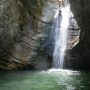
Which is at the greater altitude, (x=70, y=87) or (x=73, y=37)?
(x=73, y=37)

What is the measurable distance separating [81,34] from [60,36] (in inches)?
57.2

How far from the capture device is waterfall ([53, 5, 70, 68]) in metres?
20.1

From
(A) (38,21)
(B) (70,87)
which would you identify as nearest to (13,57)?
(A) (38,21)

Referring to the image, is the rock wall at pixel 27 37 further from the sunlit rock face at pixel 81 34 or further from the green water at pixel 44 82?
the green water at pixel 44 82

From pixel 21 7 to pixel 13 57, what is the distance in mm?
3148

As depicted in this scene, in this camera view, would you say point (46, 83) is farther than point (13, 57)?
No

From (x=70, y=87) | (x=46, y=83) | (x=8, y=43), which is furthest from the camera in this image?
(x=8, y=43)

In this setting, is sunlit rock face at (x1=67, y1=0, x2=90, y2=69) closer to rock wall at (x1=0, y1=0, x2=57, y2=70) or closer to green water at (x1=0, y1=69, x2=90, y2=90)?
rock wall at (x1=0, y1=0, x2=57, y2=70)

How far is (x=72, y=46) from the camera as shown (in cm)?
1970

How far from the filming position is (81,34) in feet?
64.6

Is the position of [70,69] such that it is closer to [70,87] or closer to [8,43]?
[8,43]

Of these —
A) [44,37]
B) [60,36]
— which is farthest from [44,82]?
[60,36]

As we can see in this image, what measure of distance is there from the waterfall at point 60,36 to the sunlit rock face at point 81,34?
0.64 m

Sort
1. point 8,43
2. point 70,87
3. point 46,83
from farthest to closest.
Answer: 1. point 8,43
2. point 46,83
3. point 70,87
